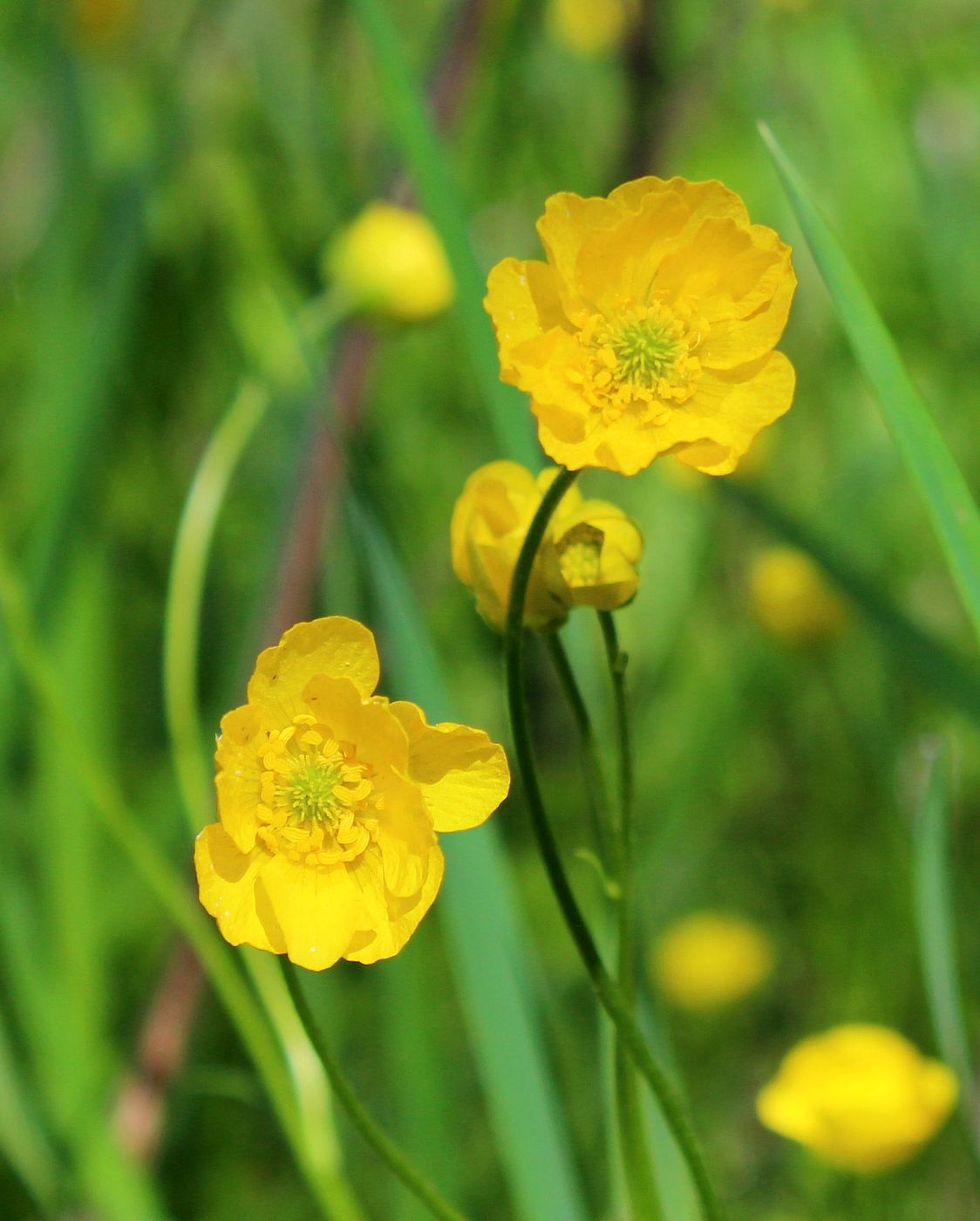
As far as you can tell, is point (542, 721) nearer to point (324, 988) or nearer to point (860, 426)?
point (860, 426)

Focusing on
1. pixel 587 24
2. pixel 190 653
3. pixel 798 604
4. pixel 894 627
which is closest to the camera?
pixel 894 627

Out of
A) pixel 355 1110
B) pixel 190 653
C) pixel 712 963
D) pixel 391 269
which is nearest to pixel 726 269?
pixel 355 1110

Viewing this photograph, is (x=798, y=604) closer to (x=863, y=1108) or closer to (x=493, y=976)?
(x=863, y=1108)

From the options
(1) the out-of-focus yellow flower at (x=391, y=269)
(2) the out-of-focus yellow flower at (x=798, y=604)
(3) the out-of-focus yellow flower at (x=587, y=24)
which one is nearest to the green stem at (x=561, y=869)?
(1) the out-of-focus yellow flower at (x=391, y=269)

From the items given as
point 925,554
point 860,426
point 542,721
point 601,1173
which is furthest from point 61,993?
point 925,554

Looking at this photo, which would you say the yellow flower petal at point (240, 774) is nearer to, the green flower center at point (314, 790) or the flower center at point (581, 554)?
the green flower center at point (314, 790)

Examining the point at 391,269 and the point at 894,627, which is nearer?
the point at 894,627

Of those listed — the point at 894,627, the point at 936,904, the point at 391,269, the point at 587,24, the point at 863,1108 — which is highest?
the point at 587,24
